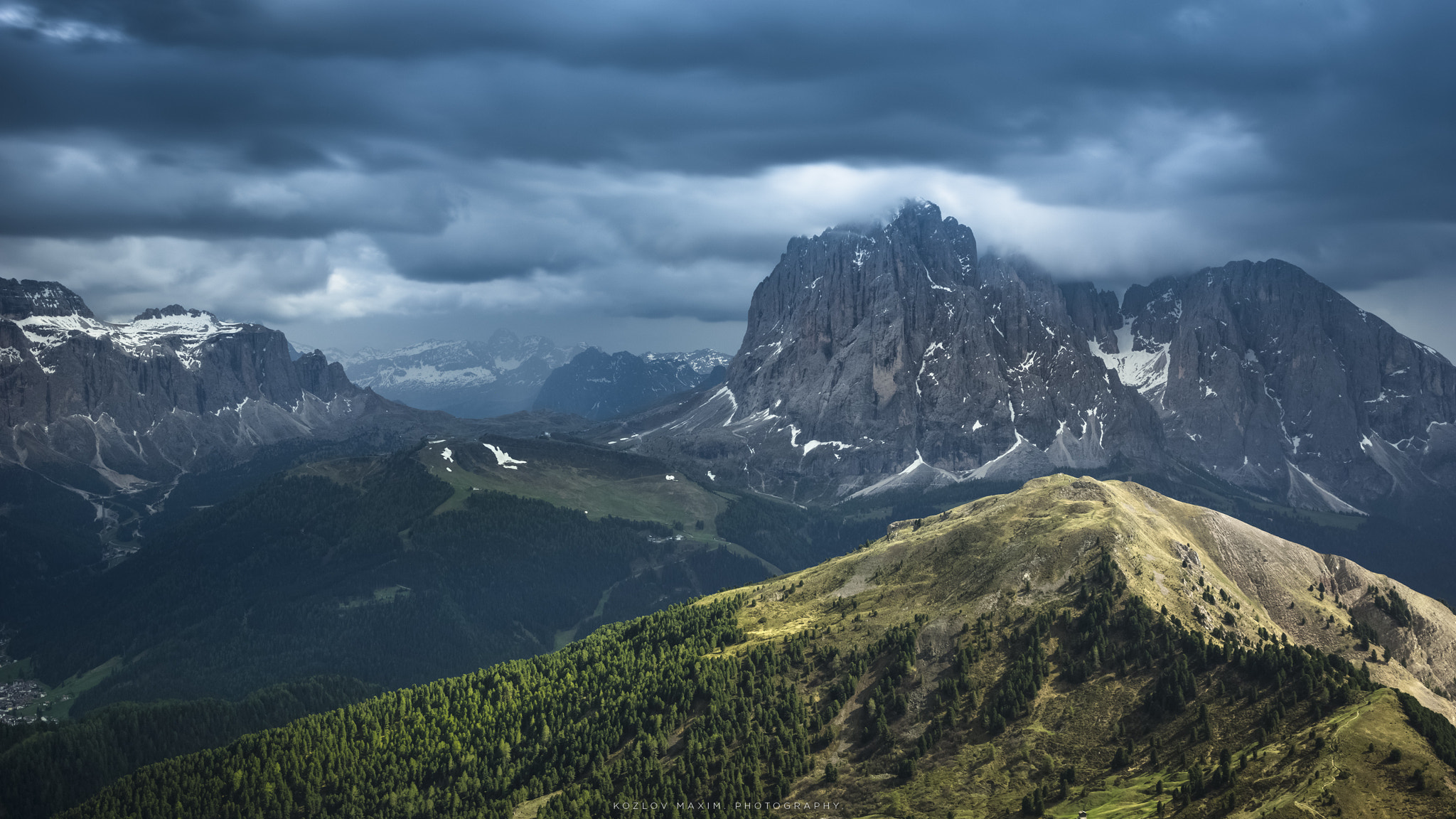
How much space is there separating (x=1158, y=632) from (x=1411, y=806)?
214 feet

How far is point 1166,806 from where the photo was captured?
14312 cm

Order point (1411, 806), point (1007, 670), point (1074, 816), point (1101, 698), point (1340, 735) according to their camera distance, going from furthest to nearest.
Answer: point (1007, 670), point (1101, 698), point (1074, 816), point (1340, 735), point (1411, 806)

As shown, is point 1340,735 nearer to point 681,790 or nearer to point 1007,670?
point 1007,670

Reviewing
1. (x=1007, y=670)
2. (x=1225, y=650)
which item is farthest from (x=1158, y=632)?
(x=1007, y=670)

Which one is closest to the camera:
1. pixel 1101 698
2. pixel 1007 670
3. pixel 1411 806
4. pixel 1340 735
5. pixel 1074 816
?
pixel 1411 806

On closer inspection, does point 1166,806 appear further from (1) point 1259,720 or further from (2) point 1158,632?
(2) point 1158,632

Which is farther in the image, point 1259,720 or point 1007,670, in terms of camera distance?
point 1007,670

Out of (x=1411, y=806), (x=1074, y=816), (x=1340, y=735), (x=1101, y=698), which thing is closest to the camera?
(x=1411, y=806)

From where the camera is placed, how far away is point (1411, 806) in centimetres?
12838

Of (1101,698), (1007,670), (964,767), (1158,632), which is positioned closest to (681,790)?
(964,767)

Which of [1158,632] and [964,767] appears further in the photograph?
[1158,632]

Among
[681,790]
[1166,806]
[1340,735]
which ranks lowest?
[681,790]

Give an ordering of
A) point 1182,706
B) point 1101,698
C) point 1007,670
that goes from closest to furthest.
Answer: point 1182,706
point 1101,698
point 1007,670

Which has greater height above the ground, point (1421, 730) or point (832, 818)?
point (1421, 730)
